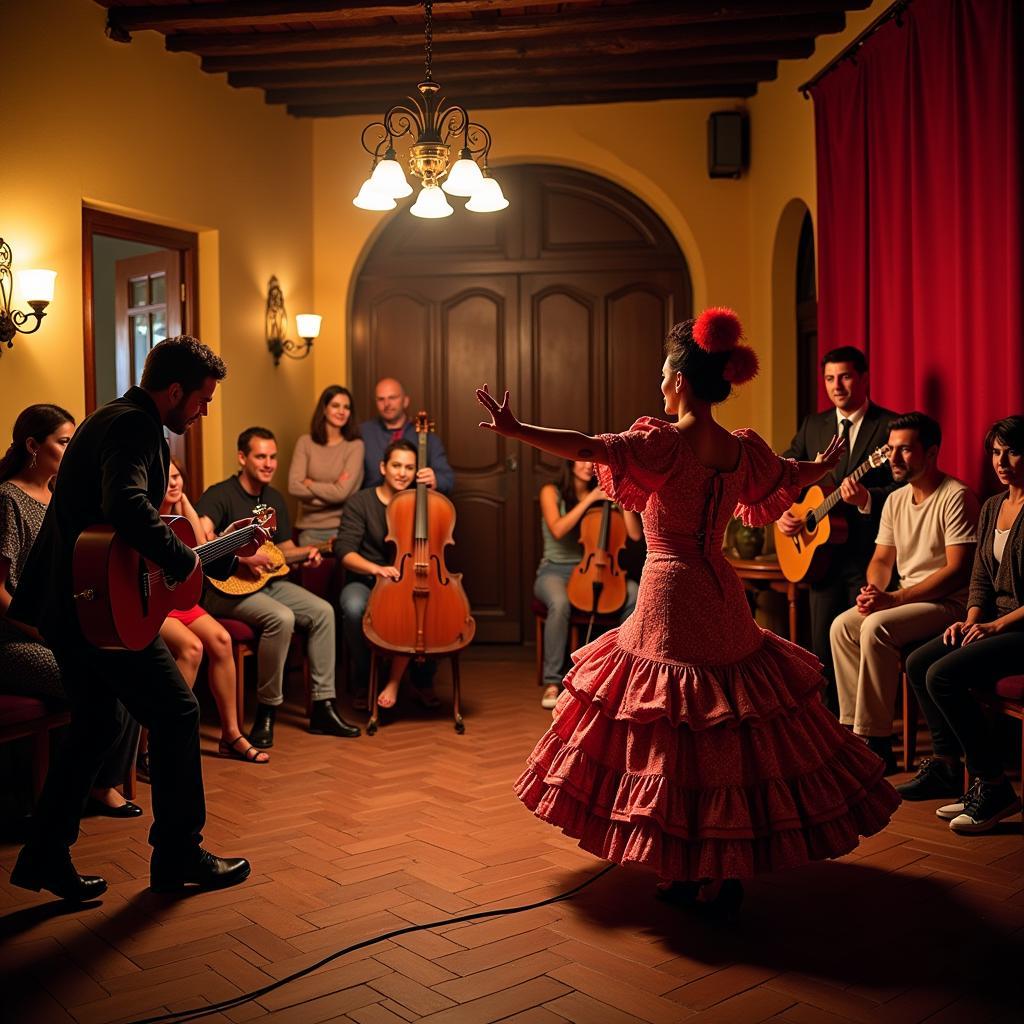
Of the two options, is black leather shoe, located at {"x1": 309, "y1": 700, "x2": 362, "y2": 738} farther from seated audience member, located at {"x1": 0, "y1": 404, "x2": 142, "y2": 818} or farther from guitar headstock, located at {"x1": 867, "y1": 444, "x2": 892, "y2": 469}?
guitar headstock, located at {"x1": 867, "y1": 444, "x2": 892, "y2": 469}

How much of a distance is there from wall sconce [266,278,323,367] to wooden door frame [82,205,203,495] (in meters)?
0.57

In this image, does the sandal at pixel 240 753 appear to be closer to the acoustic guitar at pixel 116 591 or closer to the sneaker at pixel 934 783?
the acoustic guitar at pixel 116 591

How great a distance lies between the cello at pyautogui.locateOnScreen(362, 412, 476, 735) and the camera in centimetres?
481

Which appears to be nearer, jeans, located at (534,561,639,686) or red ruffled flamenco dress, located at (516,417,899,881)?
red ruffled flamenco dress, located at (516,417,899,881)

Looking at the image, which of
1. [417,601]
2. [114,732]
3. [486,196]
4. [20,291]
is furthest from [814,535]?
[20,291]

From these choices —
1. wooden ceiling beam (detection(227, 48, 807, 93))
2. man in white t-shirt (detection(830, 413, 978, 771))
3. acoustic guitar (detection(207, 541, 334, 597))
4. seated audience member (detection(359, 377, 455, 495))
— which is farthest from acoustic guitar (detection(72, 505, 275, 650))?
wooden ceiling beam (detection(227, 48, 807, 93))

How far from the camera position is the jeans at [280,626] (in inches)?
189

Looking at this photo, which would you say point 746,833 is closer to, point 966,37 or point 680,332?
point 680,332

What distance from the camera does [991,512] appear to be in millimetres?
3883

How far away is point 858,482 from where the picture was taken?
15.1ft

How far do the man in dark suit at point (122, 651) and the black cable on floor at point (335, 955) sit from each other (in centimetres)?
63

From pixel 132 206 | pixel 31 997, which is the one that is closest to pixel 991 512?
pixel 31 997

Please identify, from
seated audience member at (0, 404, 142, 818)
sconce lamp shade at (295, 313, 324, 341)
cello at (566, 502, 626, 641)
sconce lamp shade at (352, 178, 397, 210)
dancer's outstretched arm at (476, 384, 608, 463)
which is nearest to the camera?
dancer's outstretched arm at (476, 384, 608, 463)

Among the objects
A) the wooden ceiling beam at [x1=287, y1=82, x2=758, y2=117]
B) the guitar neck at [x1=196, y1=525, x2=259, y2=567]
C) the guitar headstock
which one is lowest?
the guitar neck at [x1=196, y1=525, x2=259, y2=567]
